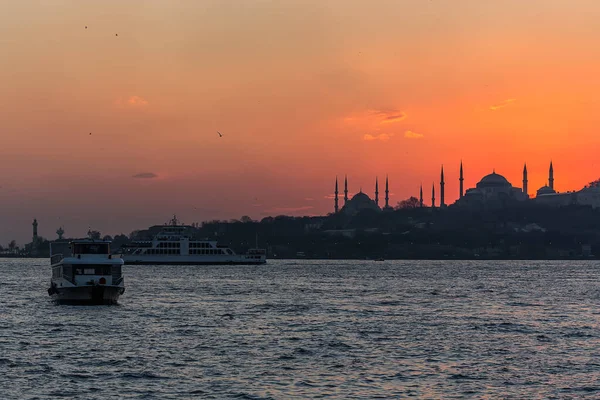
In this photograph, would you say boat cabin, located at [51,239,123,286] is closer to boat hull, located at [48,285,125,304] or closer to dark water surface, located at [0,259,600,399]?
boat hull, located at [48,285,125,304]

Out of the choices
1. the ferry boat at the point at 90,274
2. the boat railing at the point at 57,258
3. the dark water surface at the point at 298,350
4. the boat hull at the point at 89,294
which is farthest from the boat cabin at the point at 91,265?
the boat railing at the point at 57,258

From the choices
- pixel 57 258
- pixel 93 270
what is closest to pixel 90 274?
pixel 93 270

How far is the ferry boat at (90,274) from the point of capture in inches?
2504

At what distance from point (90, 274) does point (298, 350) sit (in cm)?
2701

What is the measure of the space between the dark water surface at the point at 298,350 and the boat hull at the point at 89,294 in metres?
1.13

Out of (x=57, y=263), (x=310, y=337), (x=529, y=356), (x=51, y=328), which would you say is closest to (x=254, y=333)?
(x=310, y=337)

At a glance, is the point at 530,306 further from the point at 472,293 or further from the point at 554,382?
the point at 554,382

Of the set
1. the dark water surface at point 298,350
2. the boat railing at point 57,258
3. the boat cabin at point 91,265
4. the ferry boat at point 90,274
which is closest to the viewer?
the dark water surface at point 298,350

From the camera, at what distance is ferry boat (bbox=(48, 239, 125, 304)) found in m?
63.6

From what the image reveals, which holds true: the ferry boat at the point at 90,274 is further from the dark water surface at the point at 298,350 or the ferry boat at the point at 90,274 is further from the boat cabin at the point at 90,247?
the dark water surface at the point at 298,350

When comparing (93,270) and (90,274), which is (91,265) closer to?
(93,270)

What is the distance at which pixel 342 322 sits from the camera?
180 ft

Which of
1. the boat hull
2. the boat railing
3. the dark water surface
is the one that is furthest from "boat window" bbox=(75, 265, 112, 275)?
the boat railing

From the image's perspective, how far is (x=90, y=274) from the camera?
64.3 metres
